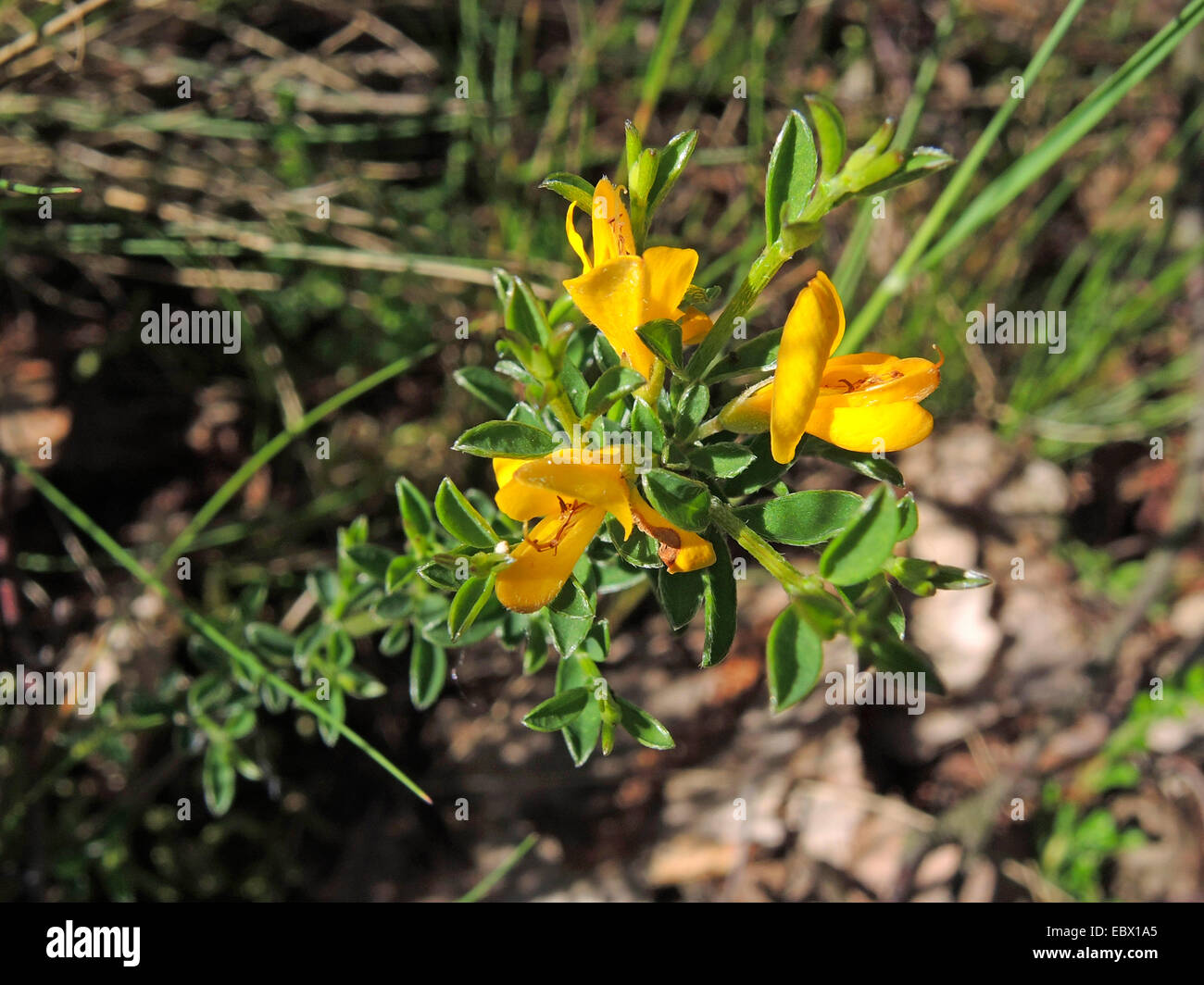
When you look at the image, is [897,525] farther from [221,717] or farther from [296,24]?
[296,24]

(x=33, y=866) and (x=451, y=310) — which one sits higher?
(x=451, y=310)

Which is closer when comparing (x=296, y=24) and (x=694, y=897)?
(x=694, y=897)

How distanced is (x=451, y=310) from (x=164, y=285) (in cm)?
106

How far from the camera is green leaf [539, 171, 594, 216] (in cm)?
122

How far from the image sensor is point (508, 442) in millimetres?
1239

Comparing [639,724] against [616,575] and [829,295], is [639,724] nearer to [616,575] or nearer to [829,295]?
[616,575]

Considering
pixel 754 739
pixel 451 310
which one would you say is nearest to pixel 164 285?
pixel 451 310

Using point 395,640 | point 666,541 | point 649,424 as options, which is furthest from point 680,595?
point 395,640

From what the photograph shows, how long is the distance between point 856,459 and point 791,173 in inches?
17.8

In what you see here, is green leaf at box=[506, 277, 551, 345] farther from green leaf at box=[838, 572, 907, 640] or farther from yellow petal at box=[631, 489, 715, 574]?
green leaf at box=[838, 572, 907, 640]

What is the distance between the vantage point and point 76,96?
295cm

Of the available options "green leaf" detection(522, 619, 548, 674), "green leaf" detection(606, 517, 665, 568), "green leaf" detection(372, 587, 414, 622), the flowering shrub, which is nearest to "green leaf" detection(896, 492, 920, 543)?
the flowering shrub

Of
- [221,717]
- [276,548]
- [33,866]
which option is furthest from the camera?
[276,548]
